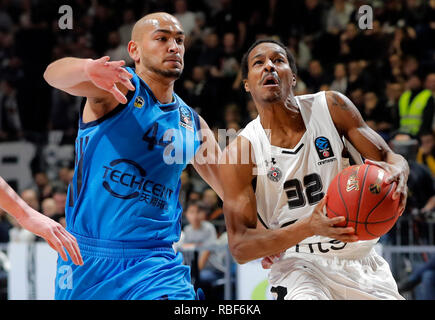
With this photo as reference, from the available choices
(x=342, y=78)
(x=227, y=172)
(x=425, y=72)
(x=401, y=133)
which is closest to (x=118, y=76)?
(x=227, y=172)

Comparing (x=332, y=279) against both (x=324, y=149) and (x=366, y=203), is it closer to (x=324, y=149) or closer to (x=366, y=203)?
(x=366, y=203)

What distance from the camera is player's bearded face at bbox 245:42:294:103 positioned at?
3.96m

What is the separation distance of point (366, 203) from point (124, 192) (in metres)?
1.42

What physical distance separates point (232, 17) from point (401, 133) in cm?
445

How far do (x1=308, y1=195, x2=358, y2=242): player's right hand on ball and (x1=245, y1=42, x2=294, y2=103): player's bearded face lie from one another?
90 cm

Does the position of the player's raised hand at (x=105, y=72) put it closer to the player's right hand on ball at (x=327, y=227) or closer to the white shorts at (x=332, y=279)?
the player's right hand on ball at (x=327, y=227)

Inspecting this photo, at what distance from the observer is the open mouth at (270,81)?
13.0 ft

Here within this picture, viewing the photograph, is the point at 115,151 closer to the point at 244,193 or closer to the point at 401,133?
the point at 244,193

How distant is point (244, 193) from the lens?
3.79 meters

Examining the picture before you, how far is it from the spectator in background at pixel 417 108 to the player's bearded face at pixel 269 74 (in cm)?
485

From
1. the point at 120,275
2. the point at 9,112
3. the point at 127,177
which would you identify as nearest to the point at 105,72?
the point at 127,177

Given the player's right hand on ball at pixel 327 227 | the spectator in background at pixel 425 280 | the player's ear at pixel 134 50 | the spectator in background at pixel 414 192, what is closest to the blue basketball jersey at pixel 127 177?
the player's ear at pixel 134 50

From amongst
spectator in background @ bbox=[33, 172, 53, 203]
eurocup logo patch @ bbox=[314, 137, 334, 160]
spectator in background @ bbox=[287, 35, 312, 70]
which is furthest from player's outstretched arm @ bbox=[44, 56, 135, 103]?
spectator in background @ bbox=[287, 35, 312, 70]

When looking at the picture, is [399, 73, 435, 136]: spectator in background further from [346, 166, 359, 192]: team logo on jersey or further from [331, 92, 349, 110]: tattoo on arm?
[346, 166, 359, 192]: team logo on jersey
